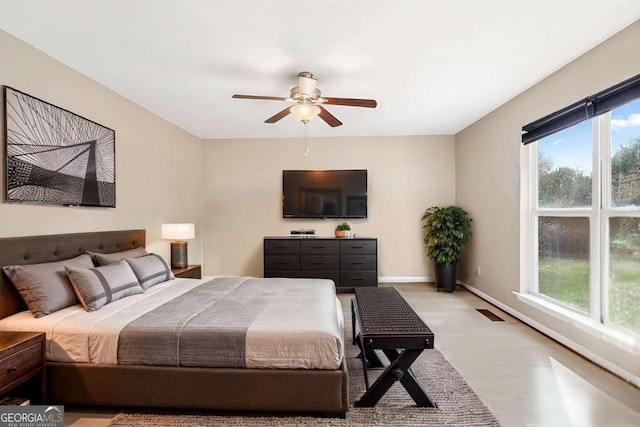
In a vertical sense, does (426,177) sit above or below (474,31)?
below

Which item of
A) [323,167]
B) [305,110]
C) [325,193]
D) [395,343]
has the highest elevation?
[305,110]

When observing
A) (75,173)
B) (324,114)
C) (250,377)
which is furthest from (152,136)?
(250,377)

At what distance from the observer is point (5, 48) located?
6.97ft

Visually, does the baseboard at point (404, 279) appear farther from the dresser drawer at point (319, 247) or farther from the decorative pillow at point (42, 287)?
the decorative pillow at point (42, 287)

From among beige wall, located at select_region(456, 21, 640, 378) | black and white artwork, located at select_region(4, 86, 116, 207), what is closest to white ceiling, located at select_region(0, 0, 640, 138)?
beige wall, located at select_region(456, 21, 640, 378)

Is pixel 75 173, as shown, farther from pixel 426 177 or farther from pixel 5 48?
pixel 426 177

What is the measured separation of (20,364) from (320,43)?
9.08 feet

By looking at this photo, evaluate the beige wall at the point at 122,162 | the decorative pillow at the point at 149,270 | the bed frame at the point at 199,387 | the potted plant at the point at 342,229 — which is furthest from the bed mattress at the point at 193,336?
the potted plant at the point at 342,229

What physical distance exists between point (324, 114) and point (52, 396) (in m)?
2.92

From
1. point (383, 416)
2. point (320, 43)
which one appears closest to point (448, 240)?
point (383, 416)

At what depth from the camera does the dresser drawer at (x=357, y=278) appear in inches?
181

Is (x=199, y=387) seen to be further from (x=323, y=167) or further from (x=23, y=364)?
(x=323, y=167)

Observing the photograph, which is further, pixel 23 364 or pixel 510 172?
pixel 510 172

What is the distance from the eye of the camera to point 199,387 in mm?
1753
